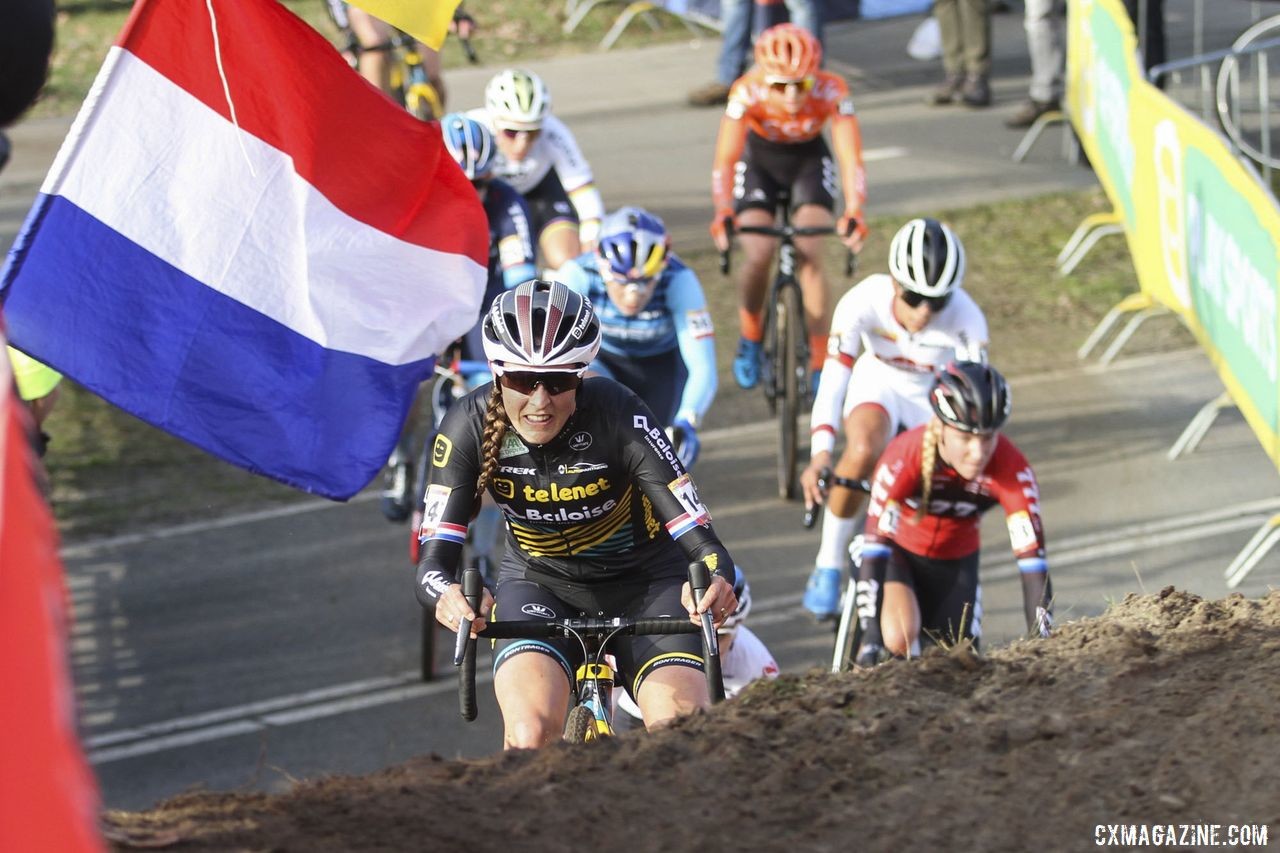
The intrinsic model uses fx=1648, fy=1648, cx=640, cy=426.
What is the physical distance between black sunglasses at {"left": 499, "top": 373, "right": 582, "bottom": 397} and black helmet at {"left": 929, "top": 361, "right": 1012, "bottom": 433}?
6.29ft

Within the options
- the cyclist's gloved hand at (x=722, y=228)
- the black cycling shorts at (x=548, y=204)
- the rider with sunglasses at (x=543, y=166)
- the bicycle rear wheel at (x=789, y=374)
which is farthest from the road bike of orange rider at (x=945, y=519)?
the black cycling shorts at (x=548, y=204)

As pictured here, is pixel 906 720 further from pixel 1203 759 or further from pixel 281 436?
pixel 281 436

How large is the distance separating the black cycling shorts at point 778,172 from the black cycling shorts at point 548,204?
3.83 ft

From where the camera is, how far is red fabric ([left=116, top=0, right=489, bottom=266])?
634 cm

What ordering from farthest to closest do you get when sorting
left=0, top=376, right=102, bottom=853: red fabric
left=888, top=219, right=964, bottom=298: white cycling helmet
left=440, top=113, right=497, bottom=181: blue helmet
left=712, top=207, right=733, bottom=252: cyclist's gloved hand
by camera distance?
1. left=712, top=207, right=733, bottom=252: cyclist's gloved hand
2. left=440, top=113, right=497, bottom=181: blue helmet
3. left=888, top=219, right=964, bottom=298: white cycling helmet
4. left=0, top=376, right=102, bottom=853: red fabric

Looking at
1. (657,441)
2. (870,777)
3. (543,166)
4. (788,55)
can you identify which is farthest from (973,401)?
(543,166)

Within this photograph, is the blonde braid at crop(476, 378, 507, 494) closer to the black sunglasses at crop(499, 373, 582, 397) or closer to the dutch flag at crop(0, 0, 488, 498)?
the black sunglasses at crop(499, 373, 582, 397)

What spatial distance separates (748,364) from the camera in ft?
37.6

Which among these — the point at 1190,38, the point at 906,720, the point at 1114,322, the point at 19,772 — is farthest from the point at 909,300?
the point at 1190,38

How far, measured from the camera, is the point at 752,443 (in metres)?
11.7

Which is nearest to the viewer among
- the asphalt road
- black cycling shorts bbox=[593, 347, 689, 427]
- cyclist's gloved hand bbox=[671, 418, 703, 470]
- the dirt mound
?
the dirt mound

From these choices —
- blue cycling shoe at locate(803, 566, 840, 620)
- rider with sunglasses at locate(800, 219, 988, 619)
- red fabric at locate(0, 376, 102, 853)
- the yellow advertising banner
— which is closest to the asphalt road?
blue cycling shoe at locate(803, 566, 840, 620)

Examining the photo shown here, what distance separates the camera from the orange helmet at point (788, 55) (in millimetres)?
10961

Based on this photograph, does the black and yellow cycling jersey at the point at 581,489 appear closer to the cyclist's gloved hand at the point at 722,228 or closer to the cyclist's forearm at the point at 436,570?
the cyclist's forearm at the point at 436,570
